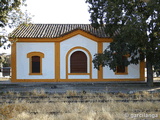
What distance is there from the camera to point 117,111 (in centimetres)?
746

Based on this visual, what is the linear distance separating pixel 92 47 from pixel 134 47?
508 centimetres

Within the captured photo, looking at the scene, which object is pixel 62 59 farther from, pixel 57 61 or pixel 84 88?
pixel 84 88

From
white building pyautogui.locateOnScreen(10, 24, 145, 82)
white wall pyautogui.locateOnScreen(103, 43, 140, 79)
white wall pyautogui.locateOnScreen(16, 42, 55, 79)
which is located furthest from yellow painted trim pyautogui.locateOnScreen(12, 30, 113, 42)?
white wall pyautogui.locateOnScreen(103, 43, 140, 79)

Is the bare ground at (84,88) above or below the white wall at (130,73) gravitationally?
below

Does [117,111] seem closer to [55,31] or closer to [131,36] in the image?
[131,36]

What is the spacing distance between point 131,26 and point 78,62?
24.6ft

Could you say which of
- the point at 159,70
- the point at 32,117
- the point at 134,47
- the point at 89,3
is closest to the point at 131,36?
the point at 134,47

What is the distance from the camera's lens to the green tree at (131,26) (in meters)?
12.4

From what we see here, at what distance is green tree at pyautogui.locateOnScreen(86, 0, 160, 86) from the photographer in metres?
12.4

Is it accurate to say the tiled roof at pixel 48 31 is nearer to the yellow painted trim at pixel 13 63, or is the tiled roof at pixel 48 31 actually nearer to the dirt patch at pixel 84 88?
the yellow painted trim at pixel 13 63

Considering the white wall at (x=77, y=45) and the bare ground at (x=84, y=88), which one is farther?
the white wall at (x=77, y=45)

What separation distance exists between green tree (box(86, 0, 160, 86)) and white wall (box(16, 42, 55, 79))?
17.5 feet

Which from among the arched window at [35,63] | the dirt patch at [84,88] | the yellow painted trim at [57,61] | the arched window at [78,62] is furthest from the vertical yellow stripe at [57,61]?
the dirt patch at [84,88]

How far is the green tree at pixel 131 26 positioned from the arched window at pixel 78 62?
3.80 metres
